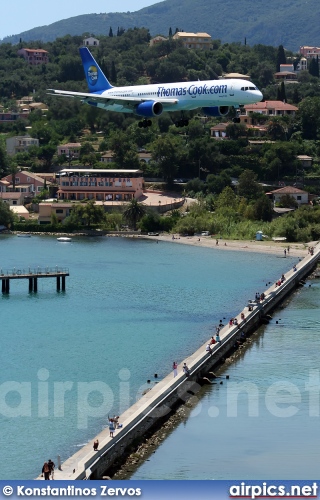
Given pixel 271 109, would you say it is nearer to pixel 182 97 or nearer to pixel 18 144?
pixel 18 144

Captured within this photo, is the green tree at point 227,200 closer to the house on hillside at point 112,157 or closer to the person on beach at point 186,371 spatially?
the house on hillside at point 112,157

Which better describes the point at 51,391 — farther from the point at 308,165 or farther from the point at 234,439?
the point at 308,165

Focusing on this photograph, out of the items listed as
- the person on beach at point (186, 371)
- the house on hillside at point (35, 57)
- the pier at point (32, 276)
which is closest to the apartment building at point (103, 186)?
the pier at point (32, 276)

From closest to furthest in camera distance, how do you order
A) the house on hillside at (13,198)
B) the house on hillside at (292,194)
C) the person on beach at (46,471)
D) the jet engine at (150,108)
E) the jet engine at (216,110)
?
1. the person on beach at (46,471)
2. the jet engine at (150,108)
3. the jet engine at (216,110)
4. the house on hillside at (292,194)
5. the house on hillside at (13,198)

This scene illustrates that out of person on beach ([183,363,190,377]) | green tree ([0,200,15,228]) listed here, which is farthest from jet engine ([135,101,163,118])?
green tree ([0,200,15,228])

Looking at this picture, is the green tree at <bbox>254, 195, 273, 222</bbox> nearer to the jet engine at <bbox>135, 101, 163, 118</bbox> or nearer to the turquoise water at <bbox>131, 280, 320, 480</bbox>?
the jet engine at <bbox>135, 101, 163, 118</bbox>

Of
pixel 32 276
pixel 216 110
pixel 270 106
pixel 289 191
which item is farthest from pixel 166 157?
pixel 216 110

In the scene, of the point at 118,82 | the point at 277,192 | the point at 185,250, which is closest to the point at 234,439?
the point at 185,250
